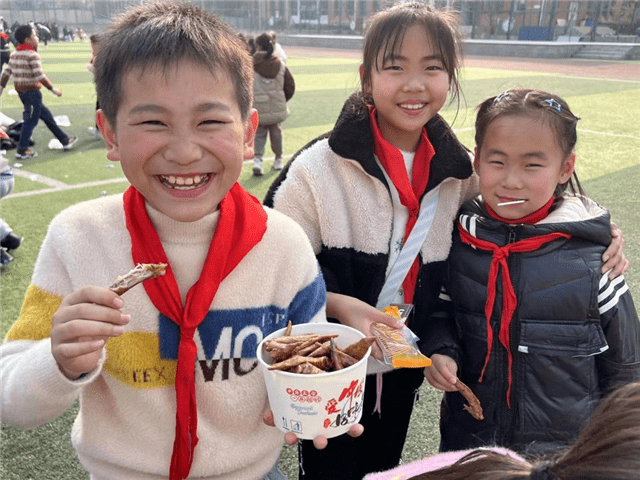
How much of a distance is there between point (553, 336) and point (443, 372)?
37cm

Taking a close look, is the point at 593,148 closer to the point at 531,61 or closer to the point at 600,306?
the point at 600,306

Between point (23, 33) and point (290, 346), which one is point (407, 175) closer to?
point (290, 346)

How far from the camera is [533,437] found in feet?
6.23

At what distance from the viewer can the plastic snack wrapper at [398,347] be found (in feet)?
5.06

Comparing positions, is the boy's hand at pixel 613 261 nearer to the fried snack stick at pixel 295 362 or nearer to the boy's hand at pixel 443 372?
the boy's hand at pixel 443 372

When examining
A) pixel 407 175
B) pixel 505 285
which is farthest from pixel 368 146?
pixel 505 285

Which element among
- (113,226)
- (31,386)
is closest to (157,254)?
(113,226)

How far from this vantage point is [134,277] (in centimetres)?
122

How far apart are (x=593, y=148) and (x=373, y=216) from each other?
8.56 metres

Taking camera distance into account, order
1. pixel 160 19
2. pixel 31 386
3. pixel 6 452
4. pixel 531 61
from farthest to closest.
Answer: pixel 531 61
pixel 6 452
pixel 160 19
pixel 31 386

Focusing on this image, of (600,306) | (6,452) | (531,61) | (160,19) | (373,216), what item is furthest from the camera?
(531,61)

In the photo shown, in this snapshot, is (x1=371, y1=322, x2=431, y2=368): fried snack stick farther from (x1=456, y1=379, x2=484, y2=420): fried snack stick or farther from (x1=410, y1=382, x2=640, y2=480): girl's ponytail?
(x1=410, y1=382, x2=640, y2=480): girl's ponytail

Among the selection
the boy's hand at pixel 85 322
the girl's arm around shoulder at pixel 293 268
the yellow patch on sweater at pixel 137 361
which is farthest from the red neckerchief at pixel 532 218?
the boy's hand at pixel 85 322

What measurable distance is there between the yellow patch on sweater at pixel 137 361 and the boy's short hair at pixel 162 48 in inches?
20.9
